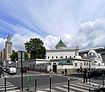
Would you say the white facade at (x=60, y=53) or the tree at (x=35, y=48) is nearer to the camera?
the tree at (x=35, y=48)

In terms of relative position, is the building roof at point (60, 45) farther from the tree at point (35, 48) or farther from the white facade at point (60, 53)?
the tree at point (35, 48)

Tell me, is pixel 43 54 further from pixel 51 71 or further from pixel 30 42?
pixel 51 71

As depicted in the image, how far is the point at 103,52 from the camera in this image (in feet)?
466

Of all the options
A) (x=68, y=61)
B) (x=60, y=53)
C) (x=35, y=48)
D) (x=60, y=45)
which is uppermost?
(x=60, y=45)

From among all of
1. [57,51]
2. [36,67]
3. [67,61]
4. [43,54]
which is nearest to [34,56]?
[43,54]

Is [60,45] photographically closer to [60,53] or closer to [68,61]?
[60,53]

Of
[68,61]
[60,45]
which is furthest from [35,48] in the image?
[68,61]

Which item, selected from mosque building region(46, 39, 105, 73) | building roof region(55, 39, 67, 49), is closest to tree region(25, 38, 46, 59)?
mosque building region(46, 39, 105, 73)

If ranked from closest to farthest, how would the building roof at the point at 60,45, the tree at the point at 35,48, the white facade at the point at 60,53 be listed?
the tree at the point at 35,48, the white facade at the point at 60,53, the building roof at the point at 60,45

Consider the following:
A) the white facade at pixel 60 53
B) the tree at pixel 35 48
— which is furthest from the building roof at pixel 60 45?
the tree at pixel 35 48

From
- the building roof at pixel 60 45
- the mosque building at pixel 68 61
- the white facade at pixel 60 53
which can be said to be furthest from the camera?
the building roof at pixel 60 45

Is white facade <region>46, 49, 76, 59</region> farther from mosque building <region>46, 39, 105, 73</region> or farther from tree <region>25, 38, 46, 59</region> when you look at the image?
tree <region>25, 38, 46, 59</region>

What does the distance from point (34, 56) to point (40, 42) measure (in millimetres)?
8379

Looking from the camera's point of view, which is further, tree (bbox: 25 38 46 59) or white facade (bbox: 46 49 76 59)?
white facade (bbox: 46 49 76 59)
